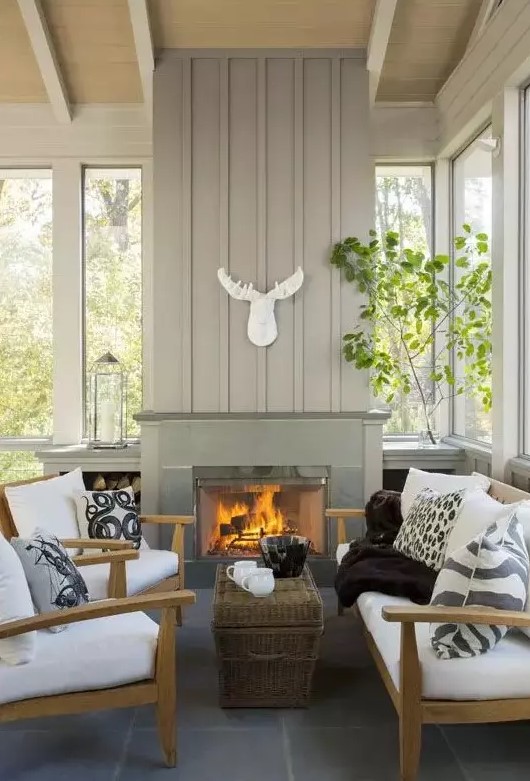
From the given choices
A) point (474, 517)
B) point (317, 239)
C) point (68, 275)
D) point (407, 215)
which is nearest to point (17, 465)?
point (68, 275)

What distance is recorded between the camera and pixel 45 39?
492 centimetres

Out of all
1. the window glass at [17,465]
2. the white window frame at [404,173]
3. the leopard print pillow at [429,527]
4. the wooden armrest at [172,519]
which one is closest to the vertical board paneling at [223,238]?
the wooden armrest at [172,519]

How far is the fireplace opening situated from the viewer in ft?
17.1

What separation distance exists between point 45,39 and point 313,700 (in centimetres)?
420

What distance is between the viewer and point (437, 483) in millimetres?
4191

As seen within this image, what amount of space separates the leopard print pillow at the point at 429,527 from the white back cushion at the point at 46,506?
1782 millimetres

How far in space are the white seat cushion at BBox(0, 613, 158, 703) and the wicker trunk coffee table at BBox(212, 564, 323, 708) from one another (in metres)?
0.51

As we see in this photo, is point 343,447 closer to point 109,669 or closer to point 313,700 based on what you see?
point 313,700

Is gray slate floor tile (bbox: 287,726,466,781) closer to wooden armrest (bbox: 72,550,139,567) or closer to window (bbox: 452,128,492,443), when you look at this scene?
wooden armrest (bbox: 72,550,139,567)

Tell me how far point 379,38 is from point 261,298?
179 centimetres

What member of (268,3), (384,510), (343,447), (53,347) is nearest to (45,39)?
(268,3)

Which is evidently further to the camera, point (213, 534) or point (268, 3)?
point (213, 534)

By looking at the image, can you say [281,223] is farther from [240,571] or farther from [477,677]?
[477,677]

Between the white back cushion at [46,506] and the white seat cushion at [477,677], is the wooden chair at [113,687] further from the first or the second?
the white back cushion at [46,506]
